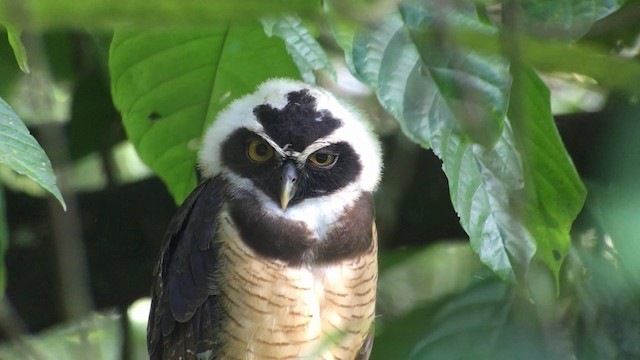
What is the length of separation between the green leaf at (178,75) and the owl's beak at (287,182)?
199 mm

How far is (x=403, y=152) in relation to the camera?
2.74 m

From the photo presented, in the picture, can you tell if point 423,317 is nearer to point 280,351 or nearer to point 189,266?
point 280,351

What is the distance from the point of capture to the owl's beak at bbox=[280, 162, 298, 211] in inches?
81.7

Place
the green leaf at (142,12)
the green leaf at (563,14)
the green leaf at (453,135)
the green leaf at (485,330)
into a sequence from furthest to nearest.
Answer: the green leaf at (453,135)
the green leaf at (563,14)
the green leaf at (142,12)
the green leaf at (485,330)

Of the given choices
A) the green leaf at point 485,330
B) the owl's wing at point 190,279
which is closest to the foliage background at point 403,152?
the green leaf at point 485,330

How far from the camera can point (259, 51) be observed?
2055mm

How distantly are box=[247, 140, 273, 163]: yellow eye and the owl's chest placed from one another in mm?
162

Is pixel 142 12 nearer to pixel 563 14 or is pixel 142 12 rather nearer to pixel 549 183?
pixel 563 14

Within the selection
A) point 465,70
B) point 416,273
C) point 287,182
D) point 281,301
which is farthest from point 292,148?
point 416,273

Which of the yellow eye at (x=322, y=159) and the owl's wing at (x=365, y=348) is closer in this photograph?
the yellow eye at (x=322, y=159)

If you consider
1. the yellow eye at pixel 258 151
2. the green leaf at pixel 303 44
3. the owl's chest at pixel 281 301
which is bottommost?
the owl's chest at pixel 281 301

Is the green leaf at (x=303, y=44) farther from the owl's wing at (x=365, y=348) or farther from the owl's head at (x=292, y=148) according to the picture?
the owl's wing at (x=365, y=348)

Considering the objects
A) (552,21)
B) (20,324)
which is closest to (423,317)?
(552,21)

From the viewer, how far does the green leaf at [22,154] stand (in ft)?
4.14
